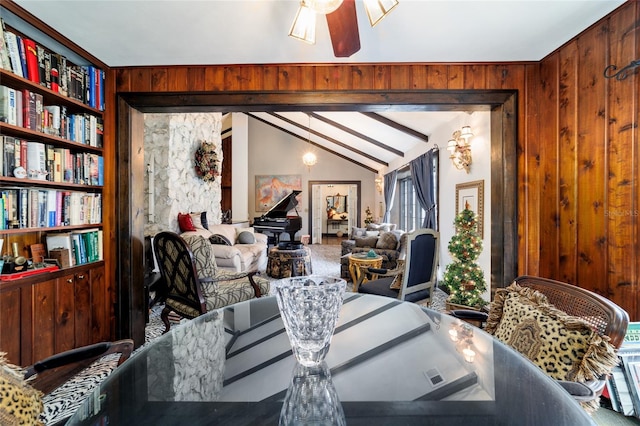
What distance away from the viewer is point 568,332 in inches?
39.6

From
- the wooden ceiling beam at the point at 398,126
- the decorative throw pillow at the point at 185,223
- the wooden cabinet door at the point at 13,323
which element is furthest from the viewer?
the wooden ceiling beam at the point at 398,126

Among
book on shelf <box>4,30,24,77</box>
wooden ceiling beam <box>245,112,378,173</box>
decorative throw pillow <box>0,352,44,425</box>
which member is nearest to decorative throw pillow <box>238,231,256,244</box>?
book on shelf <box>4,30,24,77</box>

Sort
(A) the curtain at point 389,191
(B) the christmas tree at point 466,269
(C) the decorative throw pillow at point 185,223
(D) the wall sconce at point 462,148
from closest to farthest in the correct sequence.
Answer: (B) the christmas tree at point 466,269
(D) the wall sconce at point 462,148
(C) the decorative throw pillow at point 185,223
(A) the curtain at point 389,191

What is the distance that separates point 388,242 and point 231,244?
2.76m

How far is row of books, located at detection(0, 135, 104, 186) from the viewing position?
1.70 m

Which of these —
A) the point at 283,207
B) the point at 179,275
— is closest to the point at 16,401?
the point at 179,275

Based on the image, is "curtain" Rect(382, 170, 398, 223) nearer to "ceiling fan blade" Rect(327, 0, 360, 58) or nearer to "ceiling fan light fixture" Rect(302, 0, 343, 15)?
"ceiling fan blade" Rect(327, 0, 360, 58)

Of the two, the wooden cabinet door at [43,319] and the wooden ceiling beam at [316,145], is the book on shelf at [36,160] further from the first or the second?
the wooden ceiling beam at [316,145]

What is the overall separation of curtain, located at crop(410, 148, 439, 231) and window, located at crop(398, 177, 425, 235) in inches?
30.4

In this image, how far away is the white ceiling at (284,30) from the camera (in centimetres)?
170

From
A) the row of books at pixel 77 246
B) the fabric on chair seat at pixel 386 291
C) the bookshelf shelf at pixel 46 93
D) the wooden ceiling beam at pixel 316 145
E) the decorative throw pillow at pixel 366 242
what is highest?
the wooden ceiling beam at pixel 316 145

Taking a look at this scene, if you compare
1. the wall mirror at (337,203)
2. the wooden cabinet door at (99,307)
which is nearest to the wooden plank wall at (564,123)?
the wooden cabinet door at (99,307)

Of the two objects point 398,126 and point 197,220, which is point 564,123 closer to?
point 398,126

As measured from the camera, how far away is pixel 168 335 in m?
1.33
